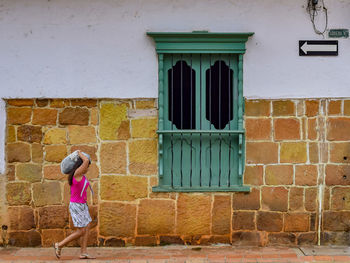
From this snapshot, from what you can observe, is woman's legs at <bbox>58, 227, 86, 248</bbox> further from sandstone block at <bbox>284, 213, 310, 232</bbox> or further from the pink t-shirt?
sandstone block at <bbox>284, 213, 310, 232</bbox>

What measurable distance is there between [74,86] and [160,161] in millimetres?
1473

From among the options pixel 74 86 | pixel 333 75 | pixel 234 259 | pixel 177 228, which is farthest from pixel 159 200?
pixel 333 75

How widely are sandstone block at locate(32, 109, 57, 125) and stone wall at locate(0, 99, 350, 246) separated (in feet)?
0.04

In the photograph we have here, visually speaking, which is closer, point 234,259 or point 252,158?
point 234,259

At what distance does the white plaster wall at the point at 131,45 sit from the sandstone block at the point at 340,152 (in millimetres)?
661

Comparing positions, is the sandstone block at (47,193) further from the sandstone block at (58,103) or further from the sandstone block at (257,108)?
the sandstone block at (257,108)

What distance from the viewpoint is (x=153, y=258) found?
19.7 ft

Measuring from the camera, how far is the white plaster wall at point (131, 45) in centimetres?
637

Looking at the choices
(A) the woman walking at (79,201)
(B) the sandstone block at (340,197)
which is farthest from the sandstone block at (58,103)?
(B) the sandstone block at (340,197)

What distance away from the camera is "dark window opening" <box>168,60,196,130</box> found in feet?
21.2

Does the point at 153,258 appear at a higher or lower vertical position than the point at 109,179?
lower

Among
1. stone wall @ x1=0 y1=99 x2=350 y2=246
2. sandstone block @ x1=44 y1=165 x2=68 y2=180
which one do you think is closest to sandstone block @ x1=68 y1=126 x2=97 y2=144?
stone wall @ x1=0 y1=99 x2=350 y2=246

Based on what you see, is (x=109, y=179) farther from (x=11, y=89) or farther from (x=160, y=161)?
(x=11, y=89)

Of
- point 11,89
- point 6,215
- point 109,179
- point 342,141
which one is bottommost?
point 6,215
